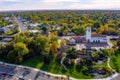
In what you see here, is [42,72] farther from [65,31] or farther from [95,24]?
[95,24]

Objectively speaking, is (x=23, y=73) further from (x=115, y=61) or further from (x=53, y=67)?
(x=115, y=61)

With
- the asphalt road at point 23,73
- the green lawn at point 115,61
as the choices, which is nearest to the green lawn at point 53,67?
the asphalt road at point 23,73

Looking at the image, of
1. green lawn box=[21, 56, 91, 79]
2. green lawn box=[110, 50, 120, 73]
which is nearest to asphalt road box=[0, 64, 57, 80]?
green lawn box=[21, 56, 91, 79]

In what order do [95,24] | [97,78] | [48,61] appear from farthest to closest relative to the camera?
[95,24] → [48,61] → [97,78]

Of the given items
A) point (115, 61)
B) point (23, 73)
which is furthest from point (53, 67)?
point (115, 61)

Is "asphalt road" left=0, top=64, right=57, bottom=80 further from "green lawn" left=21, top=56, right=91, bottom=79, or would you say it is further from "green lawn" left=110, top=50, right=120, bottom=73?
"green lawn" left=110, top=50, right=120, bottom=73

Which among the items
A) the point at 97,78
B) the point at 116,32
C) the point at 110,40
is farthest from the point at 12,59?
the point at 116,32

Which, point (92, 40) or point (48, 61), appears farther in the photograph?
A: point (92, 40)

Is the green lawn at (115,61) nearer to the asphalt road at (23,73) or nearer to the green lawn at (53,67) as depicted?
the green lawn at (53,67)
